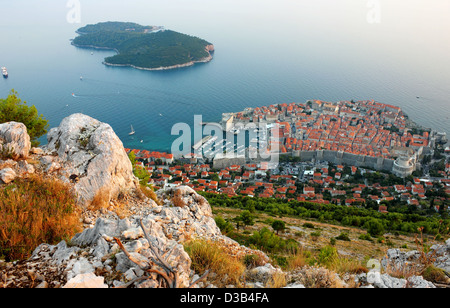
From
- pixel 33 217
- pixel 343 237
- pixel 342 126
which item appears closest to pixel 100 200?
pixel 33 217

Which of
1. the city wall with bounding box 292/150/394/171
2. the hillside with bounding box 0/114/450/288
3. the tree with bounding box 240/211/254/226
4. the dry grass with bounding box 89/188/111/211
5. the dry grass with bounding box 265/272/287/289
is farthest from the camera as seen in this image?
the city wall with bounding box 292/150/394/171

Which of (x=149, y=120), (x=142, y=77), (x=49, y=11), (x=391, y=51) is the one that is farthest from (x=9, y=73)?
(x=391, y=51)

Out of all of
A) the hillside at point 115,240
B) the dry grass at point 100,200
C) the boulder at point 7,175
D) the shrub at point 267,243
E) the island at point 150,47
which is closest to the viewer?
the hillside at point 115,240

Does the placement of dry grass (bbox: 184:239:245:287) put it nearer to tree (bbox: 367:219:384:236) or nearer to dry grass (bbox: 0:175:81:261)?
dry grass (bbox: 0:175:81:261)

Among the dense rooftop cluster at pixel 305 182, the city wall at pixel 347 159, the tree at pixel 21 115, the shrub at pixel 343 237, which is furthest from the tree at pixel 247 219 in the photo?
the city wall at pixel 347 159

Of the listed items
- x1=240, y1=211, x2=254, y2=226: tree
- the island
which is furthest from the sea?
x1=240, y1=211, x2=254, y2=226: tree

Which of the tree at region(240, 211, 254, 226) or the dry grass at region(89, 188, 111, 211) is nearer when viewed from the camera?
the dry grass at region(89, 188, 111, 211)

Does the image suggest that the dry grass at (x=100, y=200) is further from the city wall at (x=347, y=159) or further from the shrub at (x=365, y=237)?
the city wall at (x=347, y=159)
